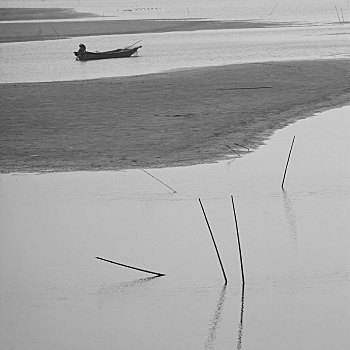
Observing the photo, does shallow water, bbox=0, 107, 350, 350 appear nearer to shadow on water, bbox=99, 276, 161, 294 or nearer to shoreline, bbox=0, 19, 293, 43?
shadow on water, bbox=99, 276, 161, 294

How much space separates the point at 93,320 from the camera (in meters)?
7.92

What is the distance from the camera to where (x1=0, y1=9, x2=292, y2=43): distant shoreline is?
160 ft

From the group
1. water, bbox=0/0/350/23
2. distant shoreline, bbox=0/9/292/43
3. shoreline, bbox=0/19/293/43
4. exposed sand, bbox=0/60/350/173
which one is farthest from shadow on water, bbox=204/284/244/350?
water, bbox=0/0/350/23

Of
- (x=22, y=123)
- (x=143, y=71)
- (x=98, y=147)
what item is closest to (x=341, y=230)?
(x=98, y=147)

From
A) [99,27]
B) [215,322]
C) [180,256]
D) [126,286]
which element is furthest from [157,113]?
[99,27]

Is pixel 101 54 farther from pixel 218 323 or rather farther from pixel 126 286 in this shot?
pixel 218 323

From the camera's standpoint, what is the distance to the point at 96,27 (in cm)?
5497

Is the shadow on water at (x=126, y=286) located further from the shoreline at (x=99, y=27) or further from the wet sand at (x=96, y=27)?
the wet sand at (x=96, y=27)

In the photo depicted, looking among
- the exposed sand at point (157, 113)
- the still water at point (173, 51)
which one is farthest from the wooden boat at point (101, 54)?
the exposed sand at point (157, 113)

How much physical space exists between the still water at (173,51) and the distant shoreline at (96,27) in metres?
3.21

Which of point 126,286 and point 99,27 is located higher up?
point 99,27

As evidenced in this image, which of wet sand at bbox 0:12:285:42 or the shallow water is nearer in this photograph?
the shallow water

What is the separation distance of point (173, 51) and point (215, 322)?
91.6 ft

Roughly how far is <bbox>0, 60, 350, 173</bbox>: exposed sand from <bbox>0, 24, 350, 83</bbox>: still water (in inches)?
136
